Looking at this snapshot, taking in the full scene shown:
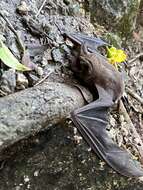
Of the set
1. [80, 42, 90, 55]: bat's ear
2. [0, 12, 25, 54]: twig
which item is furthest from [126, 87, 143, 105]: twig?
[0, 12, 25, 54]: twig

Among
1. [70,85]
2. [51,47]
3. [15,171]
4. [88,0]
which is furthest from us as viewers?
[88,0]

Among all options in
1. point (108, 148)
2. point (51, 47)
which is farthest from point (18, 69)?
point (108, 148)

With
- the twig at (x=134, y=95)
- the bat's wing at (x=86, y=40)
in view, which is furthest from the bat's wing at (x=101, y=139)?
the twig at (x=134, y=95)

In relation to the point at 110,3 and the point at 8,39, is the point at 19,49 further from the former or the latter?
the point at 110,3

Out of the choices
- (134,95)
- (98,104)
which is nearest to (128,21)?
(134,95)

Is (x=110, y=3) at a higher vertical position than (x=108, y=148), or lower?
higher

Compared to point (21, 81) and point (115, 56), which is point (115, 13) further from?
point (21, 81)
